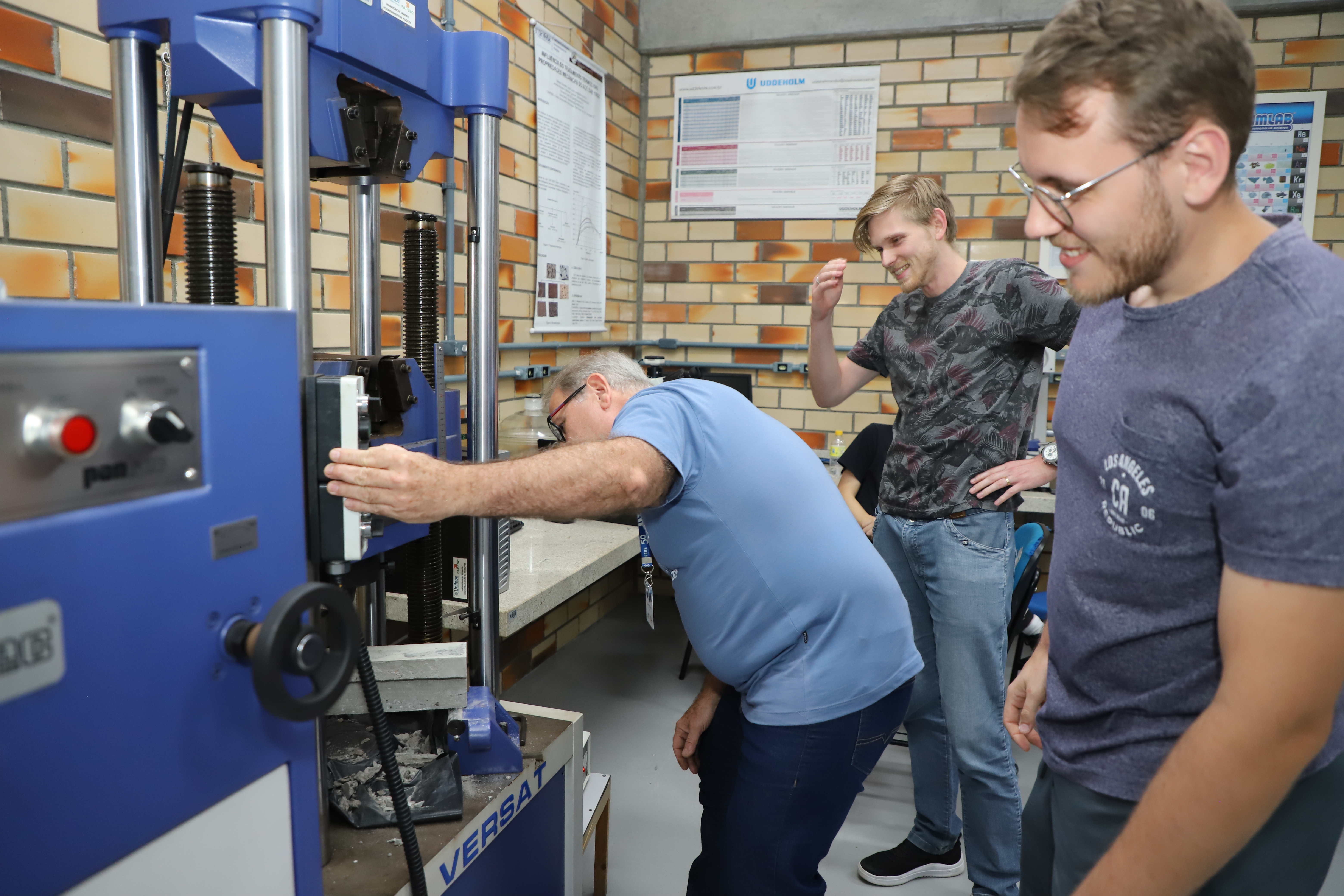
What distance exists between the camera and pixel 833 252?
12.2ft

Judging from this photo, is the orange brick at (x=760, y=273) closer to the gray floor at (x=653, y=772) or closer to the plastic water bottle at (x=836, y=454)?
the plastic water bottle at (x=836, y=454)

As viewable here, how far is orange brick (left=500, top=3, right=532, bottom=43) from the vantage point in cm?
268

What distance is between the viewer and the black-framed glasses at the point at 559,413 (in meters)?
1.46

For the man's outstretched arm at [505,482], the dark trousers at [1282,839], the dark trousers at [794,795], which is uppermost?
the man's outstretched arm at [505,482]

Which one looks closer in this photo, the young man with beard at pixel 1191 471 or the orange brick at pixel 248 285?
the young man with beard at pixel 1191 471

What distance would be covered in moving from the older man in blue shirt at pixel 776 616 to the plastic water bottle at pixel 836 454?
183 centimetres

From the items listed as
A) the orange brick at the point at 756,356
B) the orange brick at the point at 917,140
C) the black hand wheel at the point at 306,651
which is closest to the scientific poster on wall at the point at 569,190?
the orange brick at the point at 756,356

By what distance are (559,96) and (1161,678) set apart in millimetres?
2882

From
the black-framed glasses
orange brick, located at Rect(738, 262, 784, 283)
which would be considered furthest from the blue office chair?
orange brick, located at Rect(738, 262, 784, 283)

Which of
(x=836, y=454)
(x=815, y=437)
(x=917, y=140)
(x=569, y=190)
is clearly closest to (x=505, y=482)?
(x=569, y=190)

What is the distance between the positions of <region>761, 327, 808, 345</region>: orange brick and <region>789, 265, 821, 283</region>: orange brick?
Answer: 0.21m

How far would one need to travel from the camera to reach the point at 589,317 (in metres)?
3.47

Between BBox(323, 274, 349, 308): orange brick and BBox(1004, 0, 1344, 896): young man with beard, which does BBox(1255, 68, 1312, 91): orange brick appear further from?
BBox(323, 274, 349, 308): orange brick

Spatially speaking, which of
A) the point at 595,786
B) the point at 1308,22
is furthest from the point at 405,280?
the point at 1308,22
